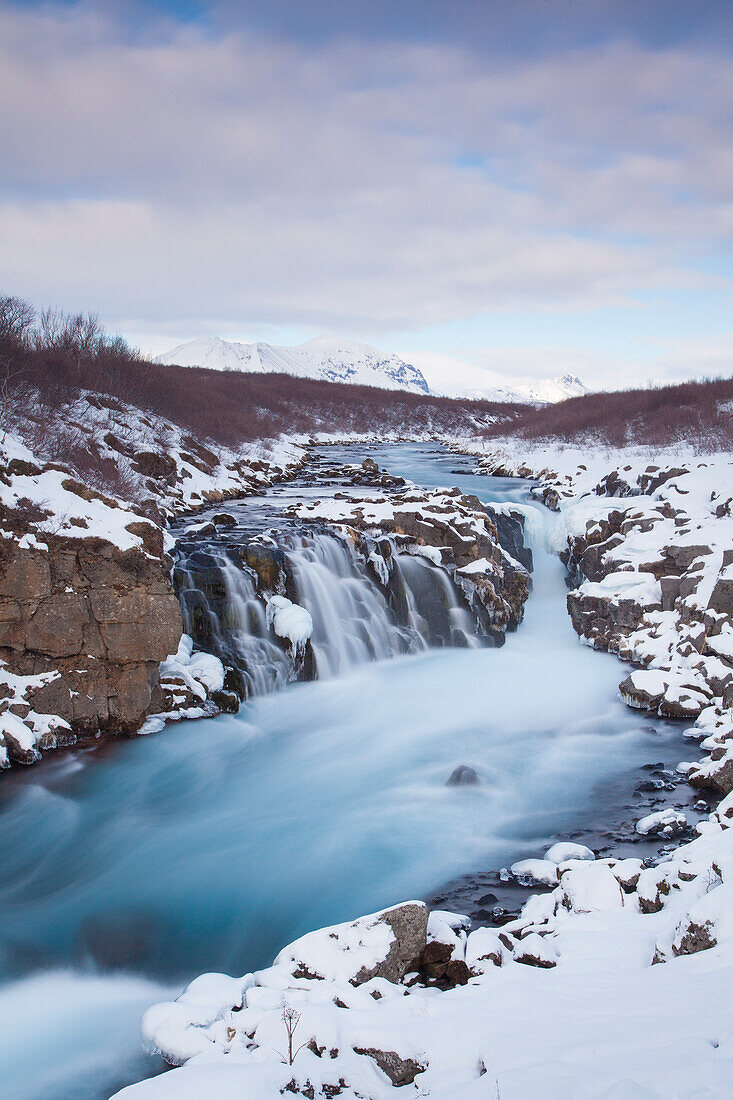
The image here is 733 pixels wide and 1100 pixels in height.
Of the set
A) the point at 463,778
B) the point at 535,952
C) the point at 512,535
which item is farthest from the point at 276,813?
the point at 512,535

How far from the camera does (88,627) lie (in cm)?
1108

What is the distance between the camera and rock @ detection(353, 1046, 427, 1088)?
15.5 ft

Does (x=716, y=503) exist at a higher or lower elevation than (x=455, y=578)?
higher

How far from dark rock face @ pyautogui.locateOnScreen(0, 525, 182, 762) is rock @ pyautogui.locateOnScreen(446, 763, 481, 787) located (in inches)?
196

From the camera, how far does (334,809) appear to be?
9.87m

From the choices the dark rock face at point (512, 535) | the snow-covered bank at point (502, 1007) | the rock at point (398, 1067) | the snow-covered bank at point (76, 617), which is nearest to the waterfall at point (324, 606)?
the snow-covered bank at point (76, 617)

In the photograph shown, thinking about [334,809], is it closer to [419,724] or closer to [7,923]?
[419,724]

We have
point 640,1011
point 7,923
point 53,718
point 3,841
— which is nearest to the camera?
point 640,1011

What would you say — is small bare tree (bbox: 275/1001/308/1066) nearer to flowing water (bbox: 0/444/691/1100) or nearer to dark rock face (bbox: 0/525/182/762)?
flowing water (bbox: 0/444/691/1100)

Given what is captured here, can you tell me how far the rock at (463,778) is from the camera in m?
10.3

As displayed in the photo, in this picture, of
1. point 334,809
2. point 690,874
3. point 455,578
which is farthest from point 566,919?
point 455,578

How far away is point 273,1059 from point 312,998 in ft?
2.15

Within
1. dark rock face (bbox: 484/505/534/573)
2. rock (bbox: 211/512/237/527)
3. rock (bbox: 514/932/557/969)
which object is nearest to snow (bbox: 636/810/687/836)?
rock (bbox: 514/932/557/969)

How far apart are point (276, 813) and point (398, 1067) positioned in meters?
5.25
